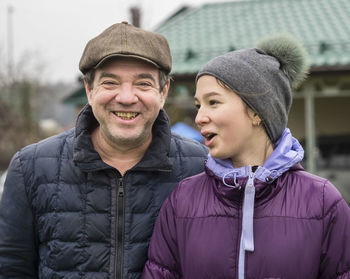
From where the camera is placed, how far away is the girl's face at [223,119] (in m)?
2.09

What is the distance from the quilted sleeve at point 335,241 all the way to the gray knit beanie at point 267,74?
42 centimetres

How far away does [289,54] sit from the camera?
2.25 m

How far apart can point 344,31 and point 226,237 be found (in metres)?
8.32

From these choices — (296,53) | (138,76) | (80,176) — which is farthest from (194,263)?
(296,53)

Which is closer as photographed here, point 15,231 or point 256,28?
point 15,231

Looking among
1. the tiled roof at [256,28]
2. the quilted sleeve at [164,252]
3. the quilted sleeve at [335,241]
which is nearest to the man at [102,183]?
the quilted sleeve at [164,252]

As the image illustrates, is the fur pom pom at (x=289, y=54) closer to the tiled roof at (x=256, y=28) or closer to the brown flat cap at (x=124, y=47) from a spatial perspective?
the brown flat cap at (x=124, y=47)

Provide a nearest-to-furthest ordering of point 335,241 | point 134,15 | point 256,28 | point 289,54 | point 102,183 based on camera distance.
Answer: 1. point 335,241
2. point 289,54
3. point 102,183
4. point 256,28
5. point 134,15

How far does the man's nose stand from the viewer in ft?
7.47

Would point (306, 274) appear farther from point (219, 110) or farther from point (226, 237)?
point (219, 110)

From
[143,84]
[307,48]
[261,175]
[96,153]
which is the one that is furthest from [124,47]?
[307,48]

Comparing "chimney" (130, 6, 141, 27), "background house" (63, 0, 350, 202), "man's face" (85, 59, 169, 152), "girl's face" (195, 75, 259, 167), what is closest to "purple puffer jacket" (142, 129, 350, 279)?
"girl's face" (195, 75, 259, 167)

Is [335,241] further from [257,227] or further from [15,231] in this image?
[15,231]

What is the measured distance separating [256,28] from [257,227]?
8.64 metres
